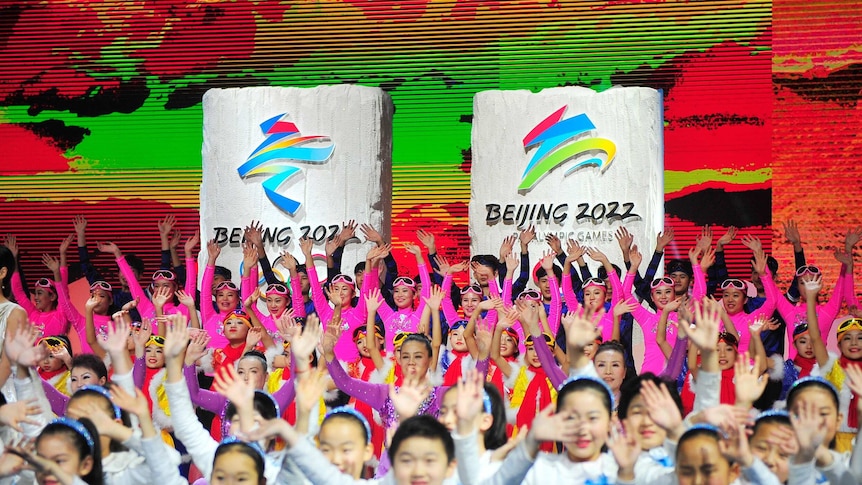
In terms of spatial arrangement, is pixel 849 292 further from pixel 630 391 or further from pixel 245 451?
pixel 245 451

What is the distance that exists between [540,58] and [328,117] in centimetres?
197

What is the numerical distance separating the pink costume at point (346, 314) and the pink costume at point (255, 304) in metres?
0.08

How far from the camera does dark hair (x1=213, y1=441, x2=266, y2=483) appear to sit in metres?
3.61

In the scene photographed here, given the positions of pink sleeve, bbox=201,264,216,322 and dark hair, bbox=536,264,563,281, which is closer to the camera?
pink sleeve, bbox=201,264,216,322

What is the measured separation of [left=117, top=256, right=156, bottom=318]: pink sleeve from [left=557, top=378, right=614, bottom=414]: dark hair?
380 cm

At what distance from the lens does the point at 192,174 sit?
32.2ft

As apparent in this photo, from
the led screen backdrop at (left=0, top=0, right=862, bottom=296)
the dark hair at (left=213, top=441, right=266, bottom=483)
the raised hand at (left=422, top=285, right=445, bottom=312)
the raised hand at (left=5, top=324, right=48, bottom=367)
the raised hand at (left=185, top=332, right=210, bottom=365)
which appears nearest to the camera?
the dark hair at (left=213, top=441, right=266, bottom=483)

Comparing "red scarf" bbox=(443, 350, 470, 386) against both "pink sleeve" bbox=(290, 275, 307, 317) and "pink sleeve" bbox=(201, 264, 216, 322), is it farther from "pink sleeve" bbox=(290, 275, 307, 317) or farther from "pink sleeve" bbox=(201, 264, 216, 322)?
"pink sleeve" bbox=(201, 264, 216, 322)

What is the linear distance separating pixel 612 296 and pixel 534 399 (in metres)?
1.51

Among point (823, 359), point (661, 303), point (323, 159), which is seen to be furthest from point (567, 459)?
point (323, 159)

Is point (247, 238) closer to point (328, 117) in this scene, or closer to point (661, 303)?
point (328, 117)

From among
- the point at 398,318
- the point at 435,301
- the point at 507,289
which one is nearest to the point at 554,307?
the point at 507,289

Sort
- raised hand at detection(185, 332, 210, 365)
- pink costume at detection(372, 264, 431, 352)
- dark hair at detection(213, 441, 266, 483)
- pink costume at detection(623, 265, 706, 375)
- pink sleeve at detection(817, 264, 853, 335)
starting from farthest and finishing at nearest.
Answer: pink costume at detection(372, 264, 431, 352) → pink costume at detection(623, 265, 706, 375) → pink sleeve at detection(817, 264, 853, 335) → raised hand at detection(185, 332, 210, 365) → dark hair at detection(213, 441, 266, 483)

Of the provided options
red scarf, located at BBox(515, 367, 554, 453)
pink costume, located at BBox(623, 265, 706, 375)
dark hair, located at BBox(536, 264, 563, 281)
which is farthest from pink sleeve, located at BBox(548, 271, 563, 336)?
red scarf, located at BBox(515, 367, 554, 453)
